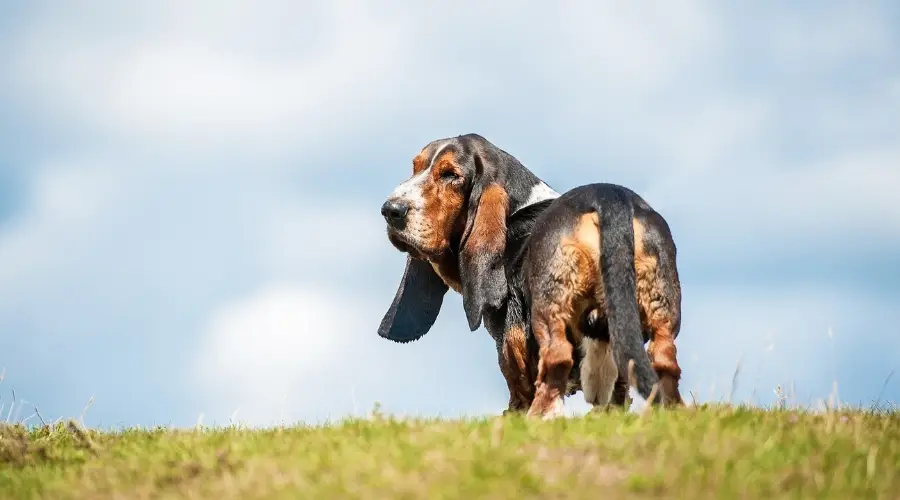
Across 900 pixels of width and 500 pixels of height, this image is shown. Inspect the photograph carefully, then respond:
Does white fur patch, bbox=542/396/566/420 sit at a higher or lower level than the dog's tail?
lower

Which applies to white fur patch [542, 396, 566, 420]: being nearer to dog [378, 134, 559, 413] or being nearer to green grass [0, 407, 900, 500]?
green grass [0, 407, 900, 500]

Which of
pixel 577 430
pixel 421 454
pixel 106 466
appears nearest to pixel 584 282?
pixel 577 430

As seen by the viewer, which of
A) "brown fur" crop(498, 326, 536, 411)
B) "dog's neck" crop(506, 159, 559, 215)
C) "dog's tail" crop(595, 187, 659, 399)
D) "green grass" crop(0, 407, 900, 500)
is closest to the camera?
"green grass" crop(0, 407, 900, 500)

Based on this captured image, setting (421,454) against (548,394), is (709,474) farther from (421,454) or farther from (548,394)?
(548,394)

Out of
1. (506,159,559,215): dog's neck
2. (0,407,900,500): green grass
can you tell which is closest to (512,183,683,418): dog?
(0,407,900,500): green grass

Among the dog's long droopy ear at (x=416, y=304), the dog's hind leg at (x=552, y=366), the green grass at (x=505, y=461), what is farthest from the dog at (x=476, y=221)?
the green grass at (x=505, y=461)

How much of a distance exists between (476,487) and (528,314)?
149 inches

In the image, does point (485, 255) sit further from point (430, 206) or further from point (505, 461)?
point (505, 461)

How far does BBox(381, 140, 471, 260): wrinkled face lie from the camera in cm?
860

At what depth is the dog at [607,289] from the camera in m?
7.05

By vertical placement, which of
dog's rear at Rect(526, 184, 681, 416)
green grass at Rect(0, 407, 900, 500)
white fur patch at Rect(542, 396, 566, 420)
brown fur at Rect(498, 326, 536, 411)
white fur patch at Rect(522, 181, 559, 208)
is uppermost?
white fur patch at Rect(522, 181, 559, 208)

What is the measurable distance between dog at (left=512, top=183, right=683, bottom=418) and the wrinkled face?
4.42 ft

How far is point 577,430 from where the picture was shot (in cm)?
582

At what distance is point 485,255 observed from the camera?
28.4 feet
